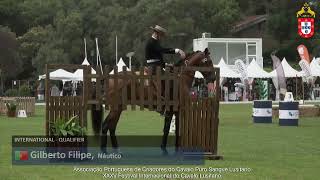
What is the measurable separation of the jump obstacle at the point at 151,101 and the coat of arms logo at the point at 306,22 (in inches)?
1504

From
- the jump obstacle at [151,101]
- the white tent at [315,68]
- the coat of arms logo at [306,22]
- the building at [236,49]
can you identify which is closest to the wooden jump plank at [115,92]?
the jump obstacle at [151,101]

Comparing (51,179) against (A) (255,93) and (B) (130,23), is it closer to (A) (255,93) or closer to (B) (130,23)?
(A) (255,93)

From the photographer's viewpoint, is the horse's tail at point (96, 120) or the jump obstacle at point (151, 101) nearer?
the jump obstacle at point (151, 101)

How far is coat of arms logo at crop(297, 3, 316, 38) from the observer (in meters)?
53.0

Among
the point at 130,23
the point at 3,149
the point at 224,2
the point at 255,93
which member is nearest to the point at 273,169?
the point at 3,149

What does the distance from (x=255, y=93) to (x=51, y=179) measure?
2204 inches

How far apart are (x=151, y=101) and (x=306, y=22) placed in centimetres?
A: 4432

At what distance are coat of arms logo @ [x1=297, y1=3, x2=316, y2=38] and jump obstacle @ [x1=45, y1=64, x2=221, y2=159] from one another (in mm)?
38200

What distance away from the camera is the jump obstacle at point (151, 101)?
15125 mm

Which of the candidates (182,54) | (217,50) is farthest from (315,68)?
(182,54)

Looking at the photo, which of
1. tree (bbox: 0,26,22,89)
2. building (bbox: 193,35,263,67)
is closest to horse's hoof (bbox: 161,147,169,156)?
building (bbox: 193,35,263,67)

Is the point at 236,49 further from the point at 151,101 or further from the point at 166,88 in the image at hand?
the point at 151,101

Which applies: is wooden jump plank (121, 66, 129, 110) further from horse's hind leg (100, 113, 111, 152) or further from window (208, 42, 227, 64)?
window (208, 42, 227, 64)

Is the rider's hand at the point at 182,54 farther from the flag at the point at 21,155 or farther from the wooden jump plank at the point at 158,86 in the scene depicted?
the flag at the point at 21,155
